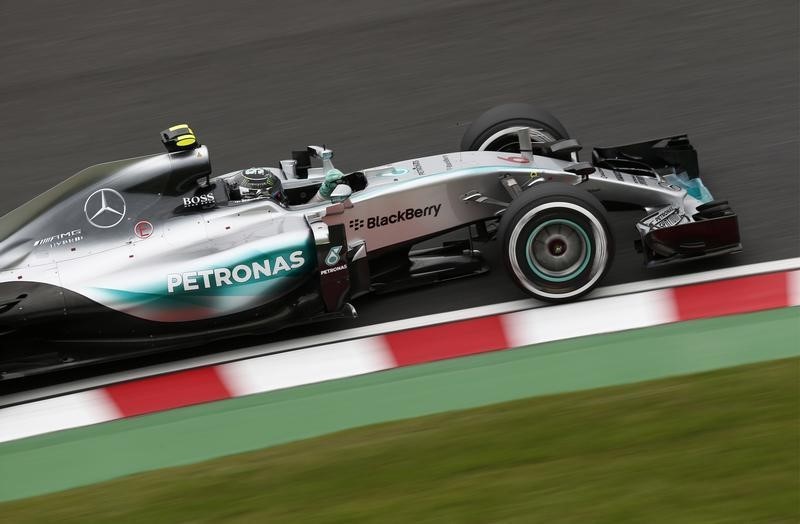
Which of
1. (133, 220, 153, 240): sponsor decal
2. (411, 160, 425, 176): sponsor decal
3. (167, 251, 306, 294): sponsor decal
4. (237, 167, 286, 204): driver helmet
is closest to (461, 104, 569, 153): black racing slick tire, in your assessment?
(411, 160, 425, 176): sponsor decal

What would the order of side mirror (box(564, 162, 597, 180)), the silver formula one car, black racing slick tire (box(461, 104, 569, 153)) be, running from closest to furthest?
the silver formula one car
side mirror (box(564, 162, 597, 180))
black racing slick tire (box(461, 104, 569, 153))

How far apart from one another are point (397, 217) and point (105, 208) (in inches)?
66.6

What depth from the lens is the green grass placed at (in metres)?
4.01

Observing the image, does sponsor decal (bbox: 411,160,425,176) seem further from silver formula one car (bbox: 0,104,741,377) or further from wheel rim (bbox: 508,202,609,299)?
wheel rim (bbox: 508,202,609,299)

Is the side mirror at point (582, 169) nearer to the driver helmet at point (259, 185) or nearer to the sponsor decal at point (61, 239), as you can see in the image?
the driver helmet at point (259, 185)

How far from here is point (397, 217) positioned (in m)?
6.49

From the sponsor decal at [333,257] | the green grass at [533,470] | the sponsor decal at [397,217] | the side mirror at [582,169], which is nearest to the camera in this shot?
the green grass at [533,470]

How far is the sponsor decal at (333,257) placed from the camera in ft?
20.3

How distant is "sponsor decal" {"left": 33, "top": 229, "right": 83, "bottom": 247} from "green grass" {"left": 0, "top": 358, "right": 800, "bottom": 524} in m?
1.78

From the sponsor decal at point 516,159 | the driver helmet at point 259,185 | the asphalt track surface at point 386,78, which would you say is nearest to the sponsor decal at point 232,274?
the driver helmet at point 259,185

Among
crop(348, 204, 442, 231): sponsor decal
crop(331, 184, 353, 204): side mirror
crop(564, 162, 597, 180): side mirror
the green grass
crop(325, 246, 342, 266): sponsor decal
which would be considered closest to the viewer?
the green grass

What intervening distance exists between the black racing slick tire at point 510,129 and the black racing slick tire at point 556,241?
3.86 ft

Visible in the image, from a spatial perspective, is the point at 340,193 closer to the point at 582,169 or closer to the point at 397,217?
the point at 397,217

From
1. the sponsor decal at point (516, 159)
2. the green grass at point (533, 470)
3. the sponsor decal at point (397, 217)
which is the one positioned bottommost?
the green grass at point (533, 470)
